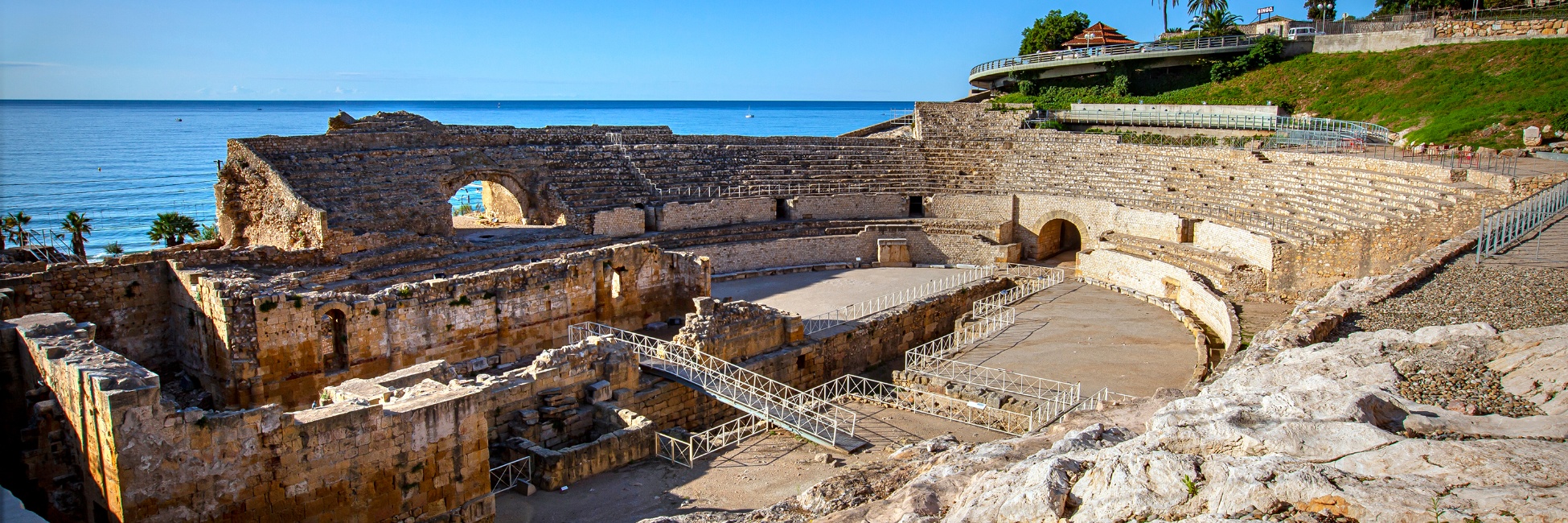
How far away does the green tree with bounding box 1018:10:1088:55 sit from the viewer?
50.4m

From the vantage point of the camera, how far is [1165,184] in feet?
97.0

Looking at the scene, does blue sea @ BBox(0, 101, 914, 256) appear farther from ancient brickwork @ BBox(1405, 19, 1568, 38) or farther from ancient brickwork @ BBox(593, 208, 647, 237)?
ancient brickwork @ BBox(1405, 19, 1568, 38)

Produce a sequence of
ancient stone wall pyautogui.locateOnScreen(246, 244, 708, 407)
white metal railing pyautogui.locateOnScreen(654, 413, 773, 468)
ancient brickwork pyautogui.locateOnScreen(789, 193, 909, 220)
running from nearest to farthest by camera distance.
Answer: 1. white metal railing pyautogui.locateOnScreen(654, 413, 773, 468)
2. ancient stone wall pyautogui.locateOnScreen(246, 244, 708, 407)
3. ancient brickwork pyautogui.locateOnScreen(789, 193, 909, 220)

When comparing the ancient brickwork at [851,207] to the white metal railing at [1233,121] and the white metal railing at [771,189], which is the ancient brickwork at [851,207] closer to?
the white metal railing at [771,189]

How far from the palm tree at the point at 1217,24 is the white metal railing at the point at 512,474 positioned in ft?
129

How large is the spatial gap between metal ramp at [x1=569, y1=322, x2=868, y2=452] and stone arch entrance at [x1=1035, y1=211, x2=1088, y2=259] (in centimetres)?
1369

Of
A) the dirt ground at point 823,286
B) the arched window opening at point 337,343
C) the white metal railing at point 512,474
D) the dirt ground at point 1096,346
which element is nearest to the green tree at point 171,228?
the arched window opening at point 337,343

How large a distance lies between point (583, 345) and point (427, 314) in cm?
303

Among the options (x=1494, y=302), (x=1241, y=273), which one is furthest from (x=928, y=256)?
(x=1494, y=302)

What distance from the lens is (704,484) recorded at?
13.7 metres

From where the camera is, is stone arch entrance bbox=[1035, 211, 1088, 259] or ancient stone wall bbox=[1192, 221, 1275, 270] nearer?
ancient stone wall bbox=[1192, 221, 1275, 270]

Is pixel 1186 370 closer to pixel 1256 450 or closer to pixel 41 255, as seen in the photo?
pixel 1256 450

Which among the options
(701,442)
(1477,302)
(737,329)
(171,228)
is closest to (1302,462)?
(1477,302)

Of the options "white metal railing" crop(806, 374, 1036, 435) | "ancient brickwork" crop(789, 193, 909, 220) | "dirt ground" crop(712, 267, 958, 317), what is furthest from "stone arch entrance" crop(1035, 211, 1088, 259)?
"white metal railing" crop(806, 374, 1036, 435)
